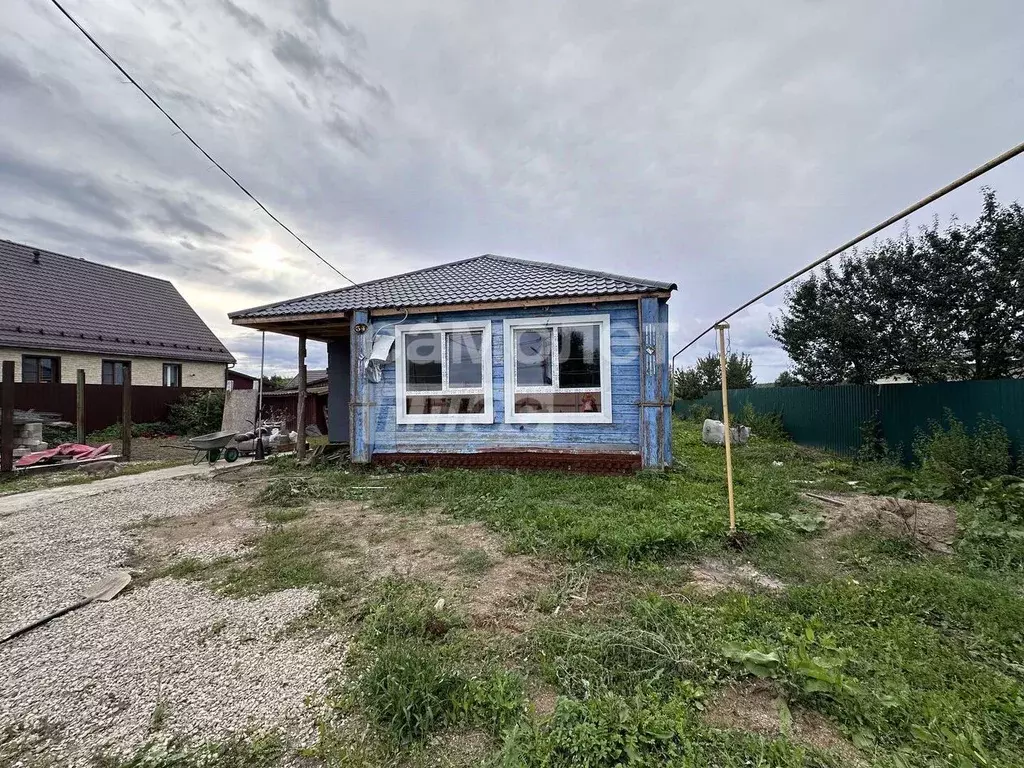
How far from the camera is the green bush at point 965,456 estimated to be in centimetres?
583

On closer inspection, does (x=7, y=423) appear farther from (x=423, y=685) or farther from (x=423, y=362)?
(x=423, y=685)

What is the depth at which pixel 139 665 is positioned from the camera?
2426 millimetres

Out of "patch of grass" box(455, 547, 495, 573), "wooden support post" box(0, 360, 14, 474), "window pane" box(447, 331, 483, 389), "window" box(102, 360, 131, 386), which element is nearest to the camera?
"patch of grass" box(455, 547, 495, 573)

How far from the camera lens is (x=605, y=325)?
7.05m

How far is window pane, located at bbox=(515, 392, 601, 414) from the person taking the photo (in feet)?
23.4

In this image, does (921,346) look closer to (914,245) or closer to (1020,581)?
(914,245)

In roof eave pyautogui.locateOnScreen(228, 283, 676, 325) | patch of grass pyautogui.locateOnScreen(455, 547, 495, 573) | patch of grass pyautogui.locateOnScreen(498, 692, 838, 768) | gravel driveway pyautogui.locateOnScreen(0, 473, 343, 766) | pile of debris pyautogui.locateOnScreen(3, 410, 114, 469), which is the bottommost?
gravel driveway pyautogui.locateOnScreen(0, 473, 343, 766)

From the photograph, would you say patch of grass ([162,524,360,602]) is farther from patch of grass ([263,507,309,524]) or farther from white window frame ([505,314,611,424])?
white window frame ([505,314,611,424])

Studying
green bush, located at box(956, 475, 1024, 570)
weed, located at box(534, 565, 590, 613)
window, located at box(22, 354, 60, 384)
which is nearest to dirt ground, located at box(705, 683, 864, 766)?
weed, located at box(534, 565, 590, 613)

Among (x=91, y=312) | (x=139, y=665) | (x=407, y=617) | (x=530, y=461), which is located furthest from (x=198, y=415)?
(x=407, y=617)

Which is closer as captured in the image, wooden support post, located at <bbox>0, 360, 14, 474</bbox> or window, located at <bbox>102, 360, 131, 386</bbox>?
wooden support post, located at <bbox>0, 360, 14, 474</bbox>

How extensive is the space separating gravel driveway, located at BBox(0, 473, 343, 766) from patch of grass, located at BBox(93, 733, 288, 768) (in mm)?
58

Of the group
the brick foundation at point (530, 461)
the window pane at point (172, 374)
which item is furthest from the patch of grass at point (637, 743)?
the window pane at point (172, 374)

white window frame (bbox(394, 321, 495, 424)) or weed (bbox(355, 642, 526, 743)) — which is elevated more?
white window frame (bbox(394, 321, 495, 424))
